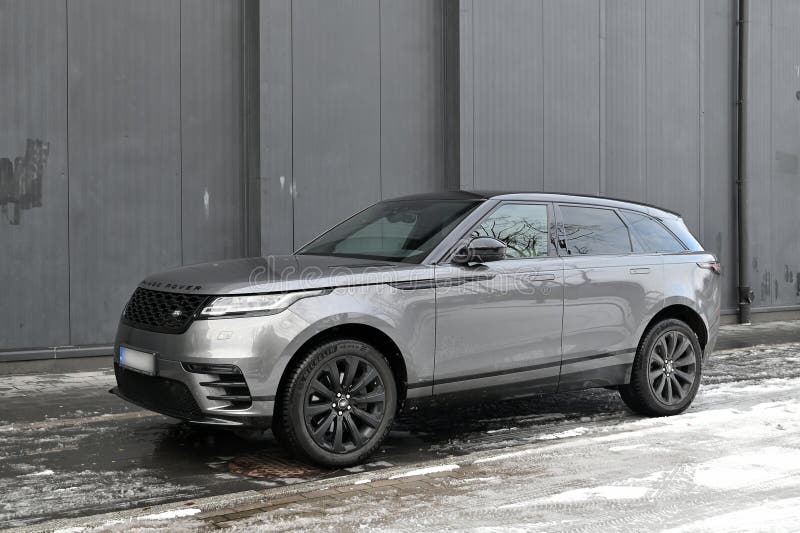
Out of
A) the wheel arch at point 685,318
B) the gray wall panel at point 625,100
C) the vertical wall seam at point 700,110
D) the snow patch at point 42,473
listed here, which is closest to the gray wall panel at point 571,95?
the gray wall panel at point 625,100

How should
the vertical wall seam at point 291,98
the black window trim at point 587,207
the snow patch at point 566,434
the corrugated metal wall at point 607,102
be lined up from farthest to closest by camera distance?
1. the corrugated metal wall at point 607,102
2. the vertical wall seam at point 291,98
3. the black window trim at point 587,207
4. the snow patch at point 566,434

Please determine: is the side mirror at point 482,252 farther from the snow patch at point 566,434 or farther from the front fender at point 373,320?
the snow patch at point 566,434

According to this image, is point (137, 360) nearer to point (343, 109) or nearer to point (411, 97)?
point (343, 109)

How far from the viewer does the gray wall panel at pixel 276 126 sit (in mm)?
10891

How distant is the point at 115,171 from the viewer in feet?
33.4

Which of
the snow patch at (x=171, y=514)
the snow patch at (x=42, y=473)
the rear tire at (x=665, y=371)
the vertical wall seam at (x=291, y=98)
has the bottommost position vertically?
the snow patch at (x=42, y=473)

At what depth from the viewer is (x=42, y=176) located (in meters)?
9.71

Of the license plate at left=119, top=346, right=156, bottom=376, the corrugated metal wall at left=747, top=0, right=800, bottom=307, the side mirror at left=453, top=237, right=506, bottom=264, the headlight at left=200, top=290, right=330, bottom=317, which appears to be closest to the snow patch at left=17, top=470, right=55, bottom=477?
the license plate at left=119, top=346, right=156, bottom=376

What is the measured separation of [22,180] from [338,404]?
5.77 metres

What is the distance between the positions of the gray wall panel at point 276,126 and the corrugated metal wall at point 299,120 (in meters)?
0.03

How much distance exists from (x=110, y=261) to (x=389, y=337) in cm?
551

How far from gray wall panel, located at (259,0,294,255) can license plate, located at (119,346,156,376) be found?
16.6 ft

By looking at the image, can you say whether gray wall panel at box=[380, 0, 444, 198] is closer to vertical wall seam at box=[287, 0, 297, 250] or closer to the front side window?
vertical wall seam at box=[287, 0, 297, 250]

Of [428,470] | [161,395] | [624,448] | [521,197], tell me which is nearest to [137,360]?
[161,395]
